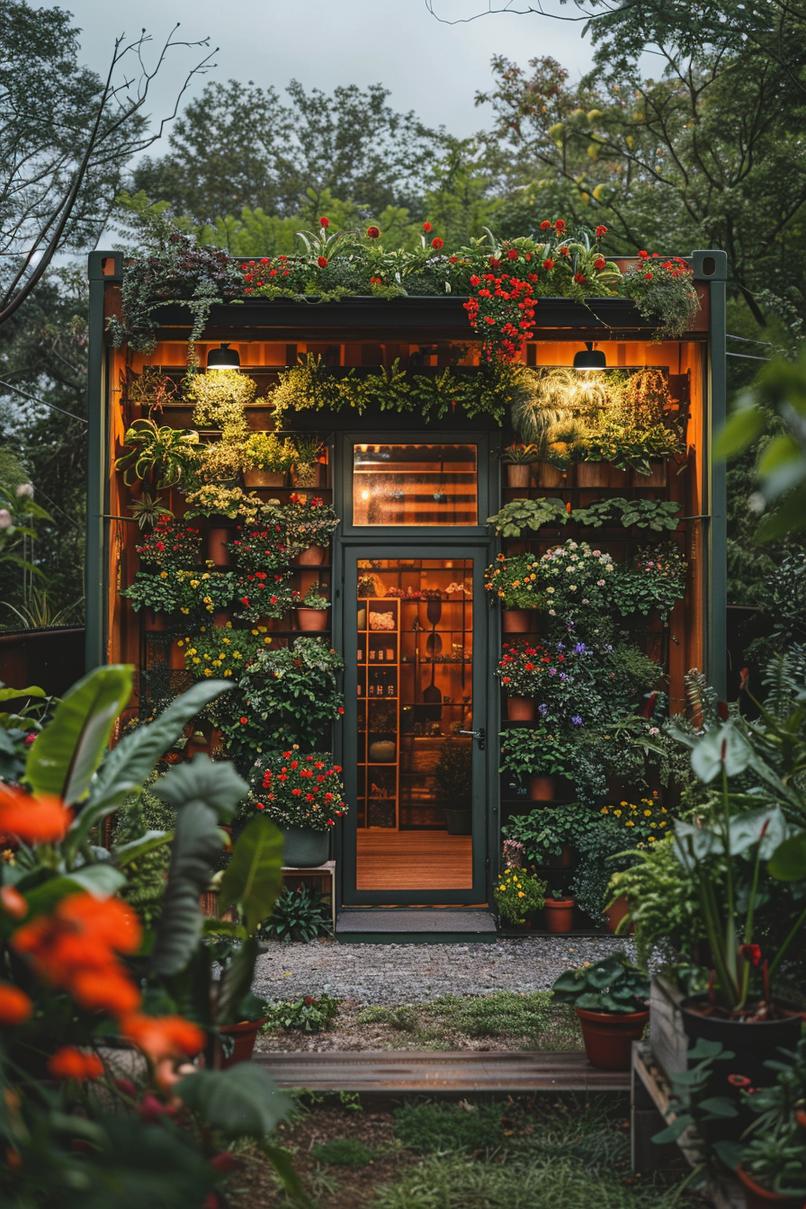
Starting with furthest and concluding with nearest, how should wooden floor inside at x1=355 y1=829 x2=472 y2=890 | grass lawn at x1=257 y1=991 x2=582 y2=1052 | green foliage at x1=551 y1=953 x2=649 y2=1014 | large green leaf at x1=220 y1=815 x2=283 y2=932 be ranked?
1. wooden floor inside at x1=355 y1=829 x2=472 y2=890
2. grass lawn at x1=257 y1=991 x2=582 y2=1052
3. green foliage at x1=551 y1=953 x2=649 y2=1014
4. large green leaf at x1=220 y1=815 x2=283 y2=932

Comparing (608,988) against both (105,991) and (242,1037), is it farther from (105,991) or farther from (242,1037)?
(105,991)

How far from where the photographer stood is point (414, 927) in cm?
622

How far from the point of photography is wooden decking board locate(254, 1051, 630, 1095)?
3.67 meters

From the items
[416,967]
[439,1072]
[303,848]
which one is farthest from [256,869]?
[303,848]

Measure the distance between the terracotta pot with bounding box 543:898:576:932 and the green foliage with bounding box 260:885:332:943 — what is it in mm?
1345

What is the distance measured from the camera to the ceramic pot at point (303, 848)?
6.10 meters

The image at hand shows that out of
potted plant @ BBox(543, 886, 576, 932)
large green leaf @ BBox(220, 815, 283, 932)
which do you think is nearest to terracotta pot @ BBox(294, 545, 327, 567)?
potted plant @ BBox(543, 886, 576, 932)

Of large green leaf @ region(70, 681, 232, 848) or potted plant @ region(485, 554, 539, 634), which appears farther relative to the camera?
potted plant @ region(485, 554, 539, 634)

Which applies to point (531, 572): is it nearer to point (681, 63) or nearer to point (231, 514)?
point (231, 514)

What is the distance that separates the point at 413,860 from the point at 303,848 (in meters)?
1.20

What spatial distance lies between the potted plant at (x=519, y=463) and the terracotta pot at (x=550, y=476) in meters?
0.08

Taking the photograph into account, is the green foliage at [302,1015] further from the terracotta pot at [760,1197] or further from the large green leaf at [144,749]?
the terracotta pot at [760,1197]

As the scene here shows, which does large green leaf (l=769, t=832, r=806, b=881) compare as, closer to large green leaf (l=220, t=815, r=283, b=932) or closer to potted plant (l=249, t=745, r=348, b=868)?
large green leaf (l=220, t=815, r=283, b=932)

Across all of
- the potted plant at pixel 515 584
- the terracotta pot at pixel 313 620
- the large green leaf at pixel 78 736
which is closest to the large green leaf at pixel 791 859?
the large green leaf at pixel 78 736
